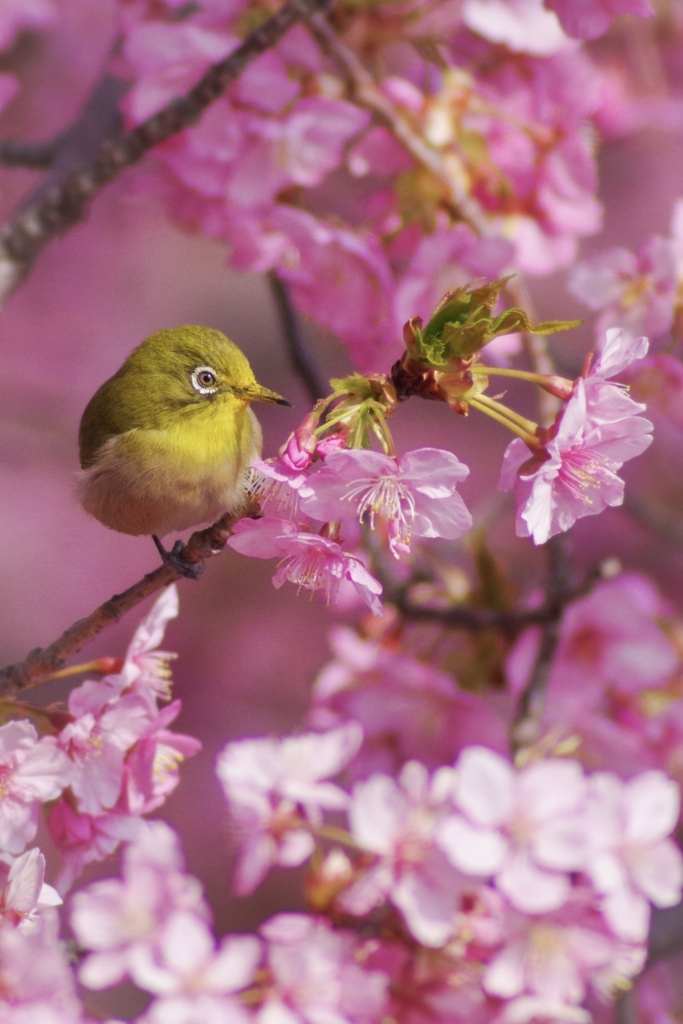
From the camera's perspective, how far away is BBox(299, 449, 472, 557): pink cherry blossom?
103cm

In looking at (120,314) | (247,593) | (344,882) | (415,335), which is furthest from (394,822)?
(120,314)

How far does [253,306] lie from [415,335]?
12.7 feet

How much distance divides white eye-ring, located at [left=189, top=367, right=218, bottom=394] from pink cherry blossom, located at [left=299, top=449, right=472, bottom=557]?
0.53 meters

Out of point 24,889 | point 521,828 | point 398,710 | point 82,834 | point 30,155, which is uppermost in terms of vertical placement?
point 30,155

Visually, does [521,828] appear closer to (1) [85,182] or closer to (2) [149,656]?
(2) [149,656]

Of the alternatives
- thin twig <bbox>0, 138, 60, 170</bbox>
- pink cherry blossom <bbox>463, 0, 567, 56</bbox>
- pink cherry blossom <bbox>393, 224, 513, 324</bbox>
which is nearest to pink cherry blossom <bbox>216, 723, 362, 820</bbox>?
pink cherry blossom <bbox>393, 224, 513, 324</bbox>

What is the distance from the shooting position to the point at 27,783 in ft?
4.18

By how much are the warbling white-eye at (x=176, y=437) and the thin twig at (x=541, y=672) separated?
64 cm

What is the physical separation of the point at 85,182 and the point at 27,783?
946mm

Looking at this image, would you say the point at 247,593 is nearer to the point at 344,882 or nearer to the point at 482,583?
the point at 482,583

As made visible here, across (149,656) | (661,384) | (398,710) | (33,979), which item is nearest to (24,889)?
(33,979)

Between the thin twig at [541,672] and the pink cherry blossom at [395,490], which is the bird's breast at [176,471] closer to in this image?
the pink cherry blossom at [395,490]

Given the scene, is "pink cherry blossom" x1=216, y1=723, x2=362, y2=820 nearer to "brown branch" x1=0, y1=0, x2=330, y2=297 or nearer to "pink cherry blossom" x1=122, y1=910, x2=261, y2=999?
"pink cherry blossom" x1=122, y1=910, x2=261, y2=999

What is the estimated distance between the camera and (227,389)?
1.59 meters
